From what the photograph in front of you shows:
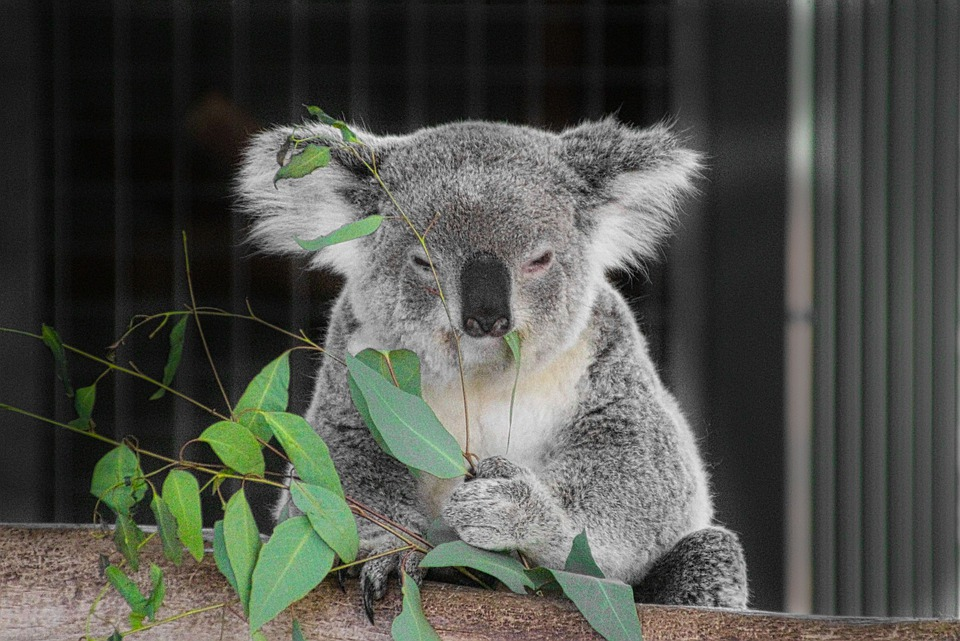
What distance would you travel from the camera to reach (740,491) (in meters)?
3.08

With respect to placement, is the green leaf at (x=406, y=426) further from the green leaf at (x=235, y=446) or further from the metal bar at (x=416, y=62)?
the metal bar at (x=416, y=62)

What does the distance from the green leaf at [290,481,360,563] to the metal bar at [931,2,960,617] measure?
1.89m

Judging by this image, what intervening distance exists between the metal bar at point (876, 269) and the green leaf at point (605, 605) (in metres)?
1.77

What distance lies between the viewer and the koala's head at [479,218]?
43.3 inches

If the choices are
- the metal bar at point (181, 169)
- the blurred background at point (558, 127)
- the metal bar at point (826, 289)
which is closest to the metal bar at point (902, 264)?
the blurred background at point (558, 127)

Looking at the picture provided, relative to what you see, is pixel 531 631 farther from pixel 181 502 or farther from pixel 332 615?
pixel 181 502

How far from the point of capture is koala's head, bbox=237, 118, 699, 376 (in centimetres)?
110

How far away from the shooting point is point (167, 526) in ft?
3.03

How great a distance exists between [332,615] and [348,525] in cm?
13

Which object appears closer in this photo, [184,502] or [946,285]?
[184,502]

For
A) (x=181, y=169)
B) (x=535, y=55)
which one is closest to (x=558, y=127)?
(x=535, y=55)

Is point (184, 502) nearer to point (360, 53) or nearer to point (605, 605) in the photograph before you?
point (605, 605)

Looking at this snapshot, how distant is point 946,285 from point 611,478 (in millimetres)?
1526

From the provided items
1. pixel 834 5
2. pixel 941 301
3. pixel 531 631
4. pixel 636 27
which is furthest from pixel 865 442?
pixel 531 631
